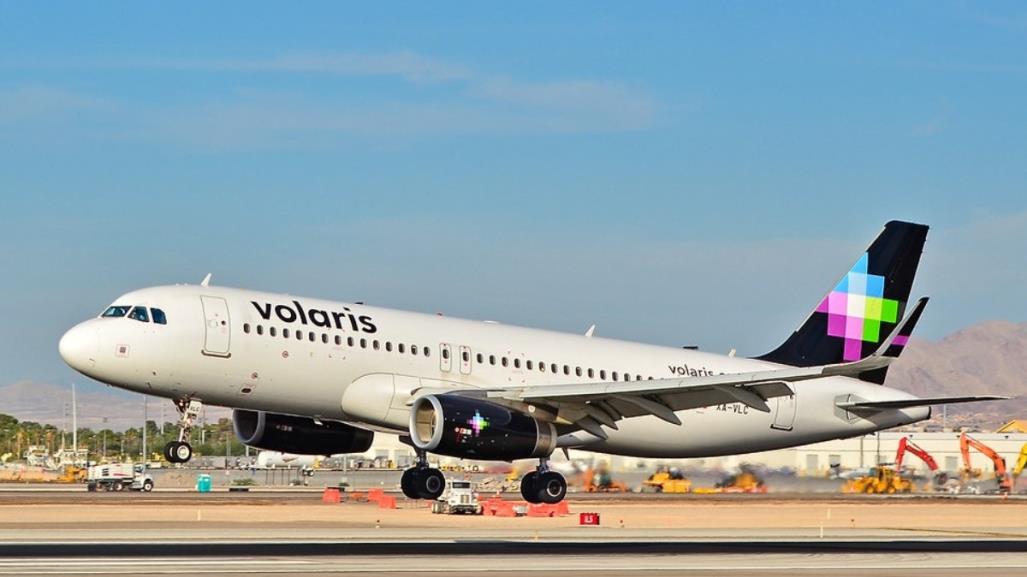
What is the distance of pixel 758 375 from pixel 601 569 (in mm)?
14134

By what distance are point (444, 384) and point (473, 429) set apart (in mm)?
2894

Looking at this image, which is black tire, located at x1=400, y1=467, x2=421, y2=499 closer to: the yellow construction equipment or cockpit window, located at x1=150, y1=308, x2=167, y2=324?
cockpit window, located at x1=150, y1=308, x2=167, y2=324

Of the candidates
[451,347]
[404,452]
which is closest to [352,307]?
[451,347]

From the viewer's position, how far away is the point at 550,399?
47.3 metres

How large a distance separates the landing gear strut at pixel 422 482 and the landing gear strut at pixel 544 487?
287 centimetres

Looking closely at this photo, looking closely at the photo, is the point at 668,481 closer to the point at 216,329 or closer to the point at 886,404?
the point at 886,404

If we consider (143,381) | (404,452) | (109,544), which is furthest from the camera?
(404,452)

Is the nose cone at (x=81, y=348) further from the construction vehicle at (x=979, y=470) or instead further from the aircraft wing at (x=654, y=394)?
the construction vehicle at (x=979, y=470)

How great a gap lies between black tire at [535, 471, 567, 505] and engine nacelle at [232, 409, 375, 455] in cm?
534

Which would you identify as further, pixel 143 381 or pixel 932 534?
pixel 932 534

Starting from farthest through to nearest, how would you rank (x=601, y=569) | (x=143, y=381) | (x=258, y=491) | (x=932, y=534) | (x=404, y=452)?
(x=404, y=452) → (x=258, y=491) → (x=932, y=534) → (x=143, y=381) → (x=601, y=569)

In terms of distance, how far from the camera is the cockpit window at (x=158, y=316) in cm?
4462

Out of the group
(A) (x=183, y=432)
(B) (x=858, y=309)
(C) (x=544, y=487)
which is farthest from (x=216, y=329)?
(B) (x=858, y=309)

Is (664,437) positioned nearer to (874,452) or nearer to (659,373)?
(659,373)
